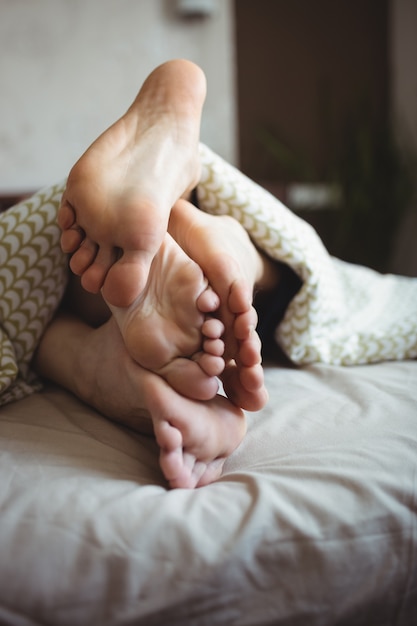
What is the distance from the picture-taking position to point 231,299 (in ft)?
2.25

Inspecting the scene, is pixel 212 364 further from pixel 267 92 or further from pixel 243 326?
pixel 267 92

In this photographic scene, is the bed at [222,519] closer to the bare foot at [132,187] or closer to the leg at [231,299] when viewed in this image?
the leg at [231,299]

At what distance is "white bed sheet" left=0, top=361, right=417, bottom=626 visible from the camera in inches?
20.6

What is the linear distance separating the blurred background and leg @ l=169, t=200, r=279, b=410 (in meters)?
1.65

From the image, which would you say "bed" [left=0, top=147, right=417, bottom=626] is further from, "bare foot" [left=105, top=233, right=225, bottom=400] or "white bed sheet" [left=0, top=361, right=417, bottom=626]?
"bare foot" [left=105, top=233, right=225, bottom=400]

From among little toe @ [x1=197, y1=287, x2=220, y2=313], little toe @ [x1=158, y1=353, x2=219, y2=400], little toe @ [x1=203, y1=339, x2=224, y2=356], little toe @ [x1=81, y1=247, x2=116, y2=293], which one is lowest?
little toe @ [x1=158, y1=353, x2=219, y2=400]

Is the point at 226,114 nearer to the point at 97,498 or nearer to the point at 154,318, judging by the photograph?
the point at 154,318

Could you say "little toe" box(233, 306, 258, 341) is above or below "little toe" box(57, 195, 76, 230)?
below

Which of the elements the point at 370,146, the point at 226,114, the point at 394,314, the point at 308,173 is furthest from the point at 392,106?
the point at 394,314

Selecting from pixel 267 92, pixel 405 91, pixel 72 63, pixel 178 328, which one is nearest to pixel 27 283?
pixel 178 328

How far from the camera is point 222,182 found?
0.96 m

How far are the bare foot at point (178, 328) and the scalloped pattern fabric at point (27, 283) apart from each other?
0.24 meters

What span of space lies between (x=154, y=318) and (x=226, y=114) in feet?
6.28

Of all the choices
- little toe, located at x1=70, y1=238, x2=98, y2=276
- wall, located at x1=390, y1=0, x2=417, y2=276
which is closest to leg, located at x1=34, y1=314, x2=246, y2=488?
little toe, located at x1=70, y1=238, x2=98, y2=276
